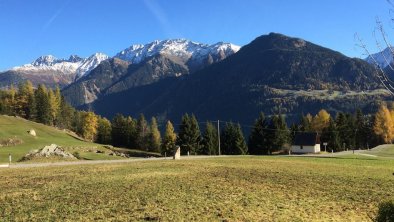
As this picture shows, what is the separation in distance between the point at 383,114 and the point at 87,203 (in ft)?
467

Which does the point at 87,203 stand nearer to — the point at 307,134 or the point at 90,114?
the point at 307,134

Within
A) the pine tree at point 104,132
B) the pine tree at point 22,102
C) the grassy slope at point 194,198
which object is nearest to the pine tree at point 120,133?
the pine tree at point 104,132

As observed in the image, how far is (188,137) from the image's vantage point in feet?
381

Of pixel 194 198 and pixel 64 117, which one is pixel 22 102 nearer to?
pixel 64 117

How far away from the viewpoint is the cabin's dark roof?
12534cm

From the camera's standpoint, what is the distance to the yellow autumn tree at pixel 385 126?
144 m

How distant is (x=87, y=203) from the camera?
68.2 feet

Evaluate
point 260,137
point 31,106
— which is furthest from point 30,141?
point 260,137

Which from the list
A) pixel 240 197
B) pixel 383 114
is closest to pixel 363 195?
pixel 240 197

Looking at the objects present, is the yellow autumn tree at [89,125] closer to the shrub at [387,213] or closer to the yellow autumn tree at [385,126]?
the yellow autumn tree at [385,126]

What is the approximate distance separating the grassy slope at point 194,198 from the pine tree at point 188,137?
83290mm

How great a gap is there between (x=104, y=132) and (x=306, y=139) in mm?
84317

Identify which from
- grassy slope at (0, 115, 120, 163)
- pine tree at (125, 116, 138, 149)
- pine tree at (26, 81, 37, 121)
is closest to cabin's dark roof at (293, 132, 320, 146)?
grassy slope at (0, 115, 120, 163)

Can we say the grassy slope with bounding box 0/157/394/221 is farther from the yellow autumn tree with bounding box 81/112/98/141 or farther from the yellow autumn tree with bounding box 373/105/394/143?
the yellow autumn tree with bounding box 81/112/98/141
